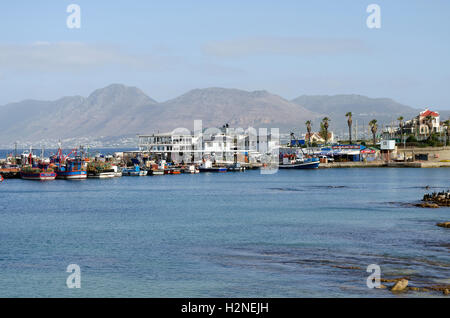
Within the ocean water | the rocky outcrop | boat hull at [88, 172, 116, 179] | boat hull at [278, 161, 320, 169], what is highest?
boat hull at [278, 161, 320, 169]

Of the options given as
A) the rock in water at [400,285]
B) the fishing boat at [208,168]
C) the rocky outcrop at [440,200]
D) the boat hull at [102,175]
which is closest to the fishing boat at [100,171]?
the boat hull at [102,175]

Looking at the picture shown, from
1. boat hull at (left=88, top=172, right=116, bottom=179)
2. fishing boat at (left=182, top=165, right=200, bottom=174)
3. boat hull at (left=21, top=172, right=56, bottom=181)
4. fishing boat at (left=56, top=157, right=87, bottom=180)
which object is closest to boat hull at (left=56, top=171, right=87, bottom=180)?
fishing boat at (left=56, top=157, right=87, bottom=180)

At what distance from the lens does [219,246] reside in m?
38.8

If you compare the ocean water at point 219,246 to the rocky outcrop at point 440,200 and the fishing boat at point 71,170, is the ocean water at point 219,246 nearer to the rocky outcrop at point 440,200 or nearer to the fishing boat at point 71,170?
the rocky outcrop at point 440,200

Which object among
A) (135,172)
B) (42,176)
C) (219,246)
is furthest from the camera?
(135,172)

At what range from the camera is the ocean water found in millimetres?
28312

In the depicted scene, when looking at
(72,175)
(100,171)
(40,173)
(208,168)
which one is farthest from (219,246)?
(208,168)

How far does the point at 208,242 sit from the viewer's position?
40406 mm

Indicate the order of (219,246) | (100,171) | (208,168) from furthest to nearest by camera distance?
(208,168), (100,171), (219,246)

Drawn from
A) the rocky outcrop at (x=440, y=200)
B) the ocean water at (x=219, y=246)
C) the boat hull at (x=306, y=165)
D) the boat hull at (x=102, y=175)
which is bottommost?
the ocean water at (x=219, y=246)

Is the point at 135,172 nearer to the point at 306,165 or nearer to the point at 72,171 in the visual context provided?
the point at 72,171

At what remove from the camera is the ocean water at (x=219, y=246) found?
28.3m

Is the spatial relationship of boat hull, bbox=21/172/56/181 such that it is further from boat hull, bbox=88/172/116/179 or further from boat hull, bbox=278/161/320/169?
boat hull, bbox=278/161/320/169

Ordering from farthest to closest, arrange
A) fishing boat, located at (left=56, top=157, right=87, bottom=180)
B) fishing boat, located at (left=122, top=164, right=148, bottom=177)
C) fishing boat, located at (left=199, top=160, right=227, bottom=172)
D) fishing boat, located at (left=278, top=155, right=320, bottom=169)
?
fishing boat, located at (left=278, top=155, right=320, bottom=169), fishing boat, located at (left=199, top=160, right=227, bottom=172), fishing boat, located at (left=122, top=164, right=148, bottom=177), fishing boat, located at (left=56, top=157, right=87, bottom=180)
